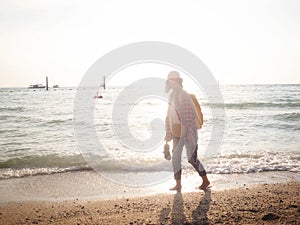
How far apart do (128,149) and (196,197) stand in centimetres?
617

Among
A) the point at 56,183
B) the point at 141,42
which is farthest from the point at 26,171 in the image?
the point at 141,42

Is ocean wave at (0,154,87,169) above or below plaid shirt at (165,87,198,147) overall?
below

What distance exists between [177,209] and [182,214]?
0.91 ft

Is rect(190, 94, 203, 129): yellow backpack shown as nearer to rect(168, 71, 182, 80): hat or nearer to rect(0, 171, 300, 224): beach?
rect(168, 71, 182, 80): hat

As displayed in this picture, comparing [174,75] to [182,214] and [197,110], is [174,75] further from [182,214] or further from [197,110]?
[182,214]

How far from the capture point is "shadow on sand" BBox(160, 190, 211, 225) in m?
4.02

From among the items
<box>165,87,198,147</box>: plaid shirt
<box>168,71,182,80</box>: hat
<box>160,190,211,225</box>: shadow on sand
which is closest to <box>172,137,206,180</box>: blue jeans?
<box>165,87,198,147</box>: plaid shirt

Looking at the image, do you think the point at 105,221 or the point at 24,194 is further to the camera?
the point at 24,194

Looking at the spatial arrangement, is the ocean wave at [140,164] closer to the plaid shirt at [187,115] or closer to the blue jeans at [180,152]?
the blue jeans at [180,152]

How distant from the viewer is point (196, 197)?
17.2 feet

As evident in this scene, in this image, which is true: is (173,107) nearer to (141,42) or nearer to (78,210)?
(78,210)

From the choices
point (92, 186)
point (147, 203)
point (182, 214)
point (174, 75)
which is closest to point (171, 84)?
point (174, 75)

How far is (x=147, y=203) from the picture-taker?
500cm

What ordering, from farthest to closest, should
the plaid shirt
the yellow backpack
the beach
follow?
the yellow backpack, the plaid shirt, the beach
